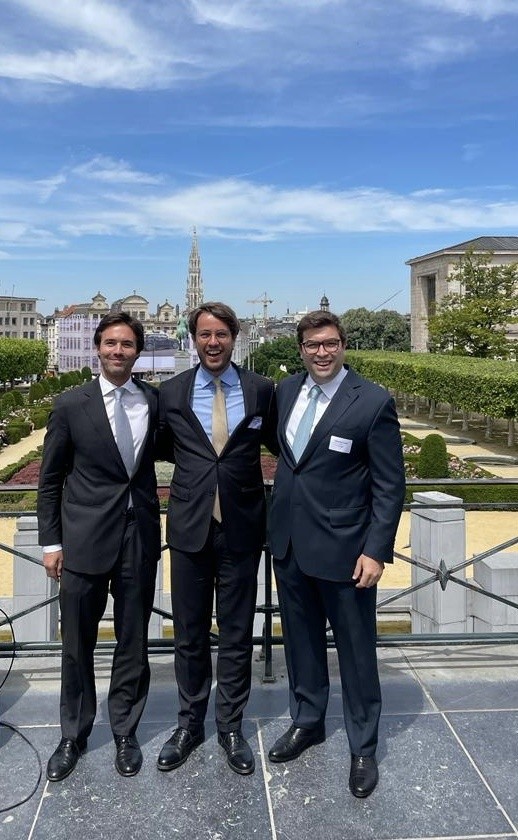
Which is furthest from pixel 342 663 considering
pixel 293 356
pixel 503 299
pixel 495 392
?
pixel 293 356

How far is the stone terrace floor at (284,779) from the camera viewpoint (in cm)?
255

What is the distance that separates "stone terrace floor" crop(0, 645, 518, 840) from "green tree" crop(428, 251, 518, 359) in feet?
111

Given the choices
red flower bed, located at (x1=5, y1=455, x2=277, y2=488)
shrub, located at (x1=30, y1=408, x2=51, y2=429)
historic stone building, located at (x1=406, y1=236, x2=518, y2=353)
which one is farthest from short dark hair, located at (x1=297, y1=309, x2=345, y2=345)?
historic stone building, located at (x1=406, y1=236, x2=518, y2=353)

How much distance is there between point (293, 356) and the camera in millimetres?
73812

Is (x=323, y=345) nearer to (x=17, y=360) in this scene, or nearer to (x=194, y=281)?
(x=17, y=360)

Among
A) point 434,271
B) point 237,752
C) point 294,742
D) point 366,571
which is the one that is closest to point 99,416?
point 366,571

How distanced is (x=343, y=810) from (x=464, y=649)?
1.79 meters

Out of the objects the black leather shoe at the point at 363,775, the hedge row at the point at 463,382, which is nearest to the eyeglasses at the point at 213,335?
the black leather shoe at the point at 363,775

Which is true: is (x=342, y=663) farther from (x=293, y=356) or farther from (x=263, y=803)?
(x=293, y=356)

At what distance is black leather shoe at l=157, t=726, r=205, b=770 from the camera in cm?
Answer: 292

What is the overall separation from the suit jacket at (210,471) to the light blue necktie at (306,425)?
173mm

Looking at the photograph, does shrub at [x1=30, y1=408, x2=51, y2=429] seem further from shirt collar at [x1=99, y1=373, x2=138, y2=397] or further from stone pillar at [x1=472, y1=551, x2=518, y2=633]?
shirt collar at [x1=99, y1=373, x2=138, y2=397]

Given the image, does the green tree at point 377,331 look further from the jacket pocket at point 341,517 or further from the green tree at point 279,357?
the jacket pocket at point 341,517

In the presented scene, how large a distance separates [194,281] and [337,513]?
12483 cm
